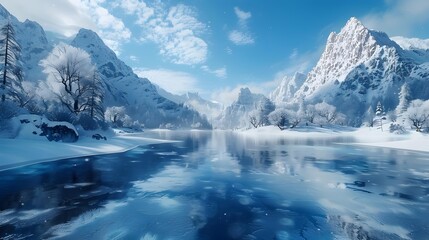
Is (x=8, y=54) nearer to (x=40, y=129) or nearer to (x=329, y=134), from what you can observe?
(x=40, y=129)

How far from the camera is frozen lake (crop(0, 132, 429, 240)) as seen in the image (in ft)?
27.7

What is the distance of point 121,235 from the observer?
8023 millimetres

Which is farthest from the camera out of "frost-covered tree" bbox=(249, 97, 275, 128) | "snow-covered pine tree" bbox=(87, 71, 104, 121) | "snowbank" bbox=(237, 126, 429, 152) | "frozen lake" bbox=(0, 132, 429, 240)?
"frost-covered tree" bbox=(249, 97, 275, 128)

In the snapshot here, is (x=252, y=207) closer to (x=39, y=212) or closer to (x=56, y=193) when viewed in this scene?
(x=39, y=212)

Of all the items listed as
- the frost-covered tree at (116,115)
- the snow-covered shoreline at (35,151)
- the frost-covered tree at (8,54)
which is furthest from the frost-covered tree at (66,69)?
the frost-covered tree at (116,115)

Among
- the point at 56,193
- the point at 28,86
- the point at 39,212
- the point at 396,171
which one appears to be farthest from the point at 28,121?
the point at 28,86

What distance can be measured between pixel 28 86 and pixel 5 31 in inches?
1752

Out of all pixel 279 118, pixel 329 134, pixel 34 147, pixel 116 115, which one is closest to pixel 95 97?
pixel 34 147

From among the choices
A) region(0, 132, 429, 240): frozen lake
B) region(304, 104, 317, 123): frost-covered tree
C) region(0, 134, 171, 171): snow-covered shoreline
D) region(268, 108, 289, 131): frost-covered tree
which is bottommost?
region(0, 132, 429, 240): frozen lake

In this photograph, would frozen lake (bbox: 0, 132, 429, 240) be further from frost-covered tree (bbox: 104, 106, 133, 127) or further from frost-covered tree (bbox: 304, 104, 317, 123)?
frost-covered tree (bbox: 304, 104, 317, 123)

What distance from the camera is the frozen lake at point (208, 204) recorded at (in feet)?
27.7

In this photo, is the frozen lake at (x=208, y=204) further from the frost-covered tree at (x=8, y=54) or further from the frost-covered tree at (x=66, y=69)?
the frost-covered tree at (x=66, y=69)

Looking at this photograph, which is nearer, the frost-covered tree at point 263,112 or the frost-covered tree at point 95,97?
the frost-covered tree at point 95,97

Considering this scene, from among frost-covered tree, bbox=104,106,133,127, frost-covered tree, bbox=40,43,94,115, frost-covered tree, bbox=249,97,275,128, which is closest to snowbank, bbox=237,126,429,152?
frost-covered tree, bbox=249,97,275,128
